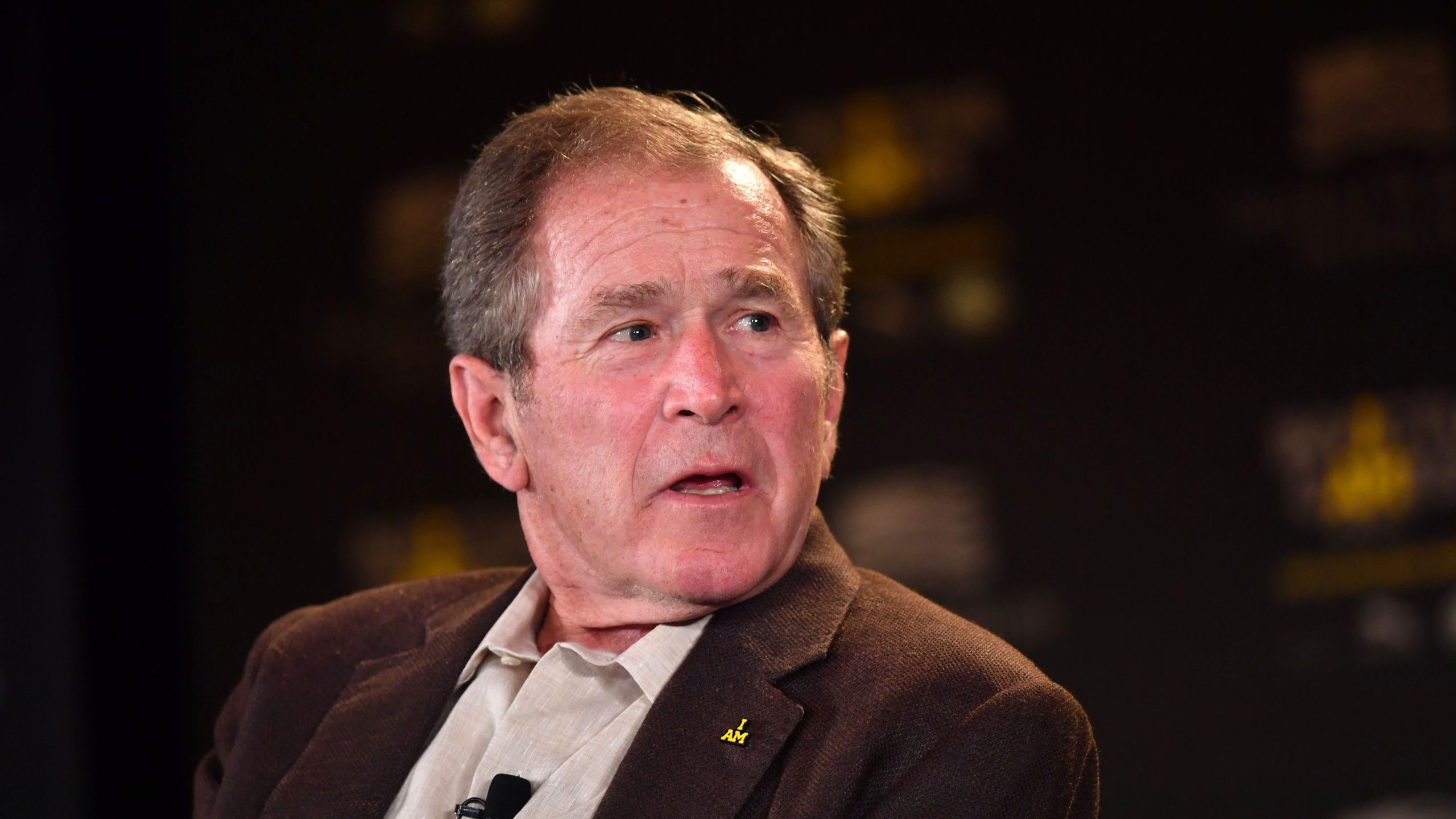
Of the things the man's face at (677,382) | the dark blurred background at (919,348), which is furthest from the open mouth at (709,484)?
the dark blurred background at (919,348)

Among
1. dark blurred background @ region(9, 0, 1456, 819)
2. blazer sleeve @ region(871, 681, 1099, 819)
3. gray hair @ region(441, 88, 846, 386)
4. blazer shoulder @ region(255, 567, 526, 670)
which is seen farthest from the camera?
dark blurred background @ region(9, 0, 1456, 819)

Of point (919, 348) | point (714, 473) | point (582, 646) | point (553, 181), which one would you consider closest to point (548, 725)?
point (582, 646)

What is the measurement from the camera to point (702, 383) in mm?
1438

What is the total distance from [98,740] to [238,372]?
100cm

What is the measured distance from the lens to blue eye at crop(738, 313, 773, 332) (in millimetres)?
1505

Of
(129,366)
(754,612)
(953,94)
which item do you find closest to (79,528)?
(129,366)

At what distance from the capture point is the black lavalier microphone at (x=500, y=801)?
1458 mm

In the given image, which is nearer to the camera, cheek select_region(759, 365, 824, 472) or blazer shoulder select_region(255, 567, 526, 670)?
cheek select_region(759, 365, 824, 472)

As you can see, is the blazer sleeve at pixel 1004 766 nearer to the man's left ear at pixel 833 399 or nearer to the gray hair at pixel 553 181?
the man's left ear at pixel 833 399

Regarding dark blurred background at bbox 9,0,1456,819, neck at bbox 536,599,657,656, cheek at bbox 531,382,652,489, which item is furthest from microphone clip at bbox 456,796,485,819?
dark blurred background at bbox 9,0,1456,819

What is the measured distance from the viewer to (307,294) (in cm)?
364

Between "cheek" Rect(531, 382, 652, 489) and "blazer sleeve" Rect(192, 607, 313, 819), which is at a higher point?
"cheek" Rect(531, 382, 652, 489)

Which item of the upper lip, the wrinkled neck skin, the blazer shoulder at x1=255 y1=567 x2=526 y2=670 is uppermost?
the upper lip

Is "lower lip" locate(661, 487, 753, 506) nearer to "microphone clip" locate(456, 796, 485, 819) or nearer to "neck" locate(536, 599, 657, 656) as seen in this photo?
"neck" locate(536, 599, 657, 656)
